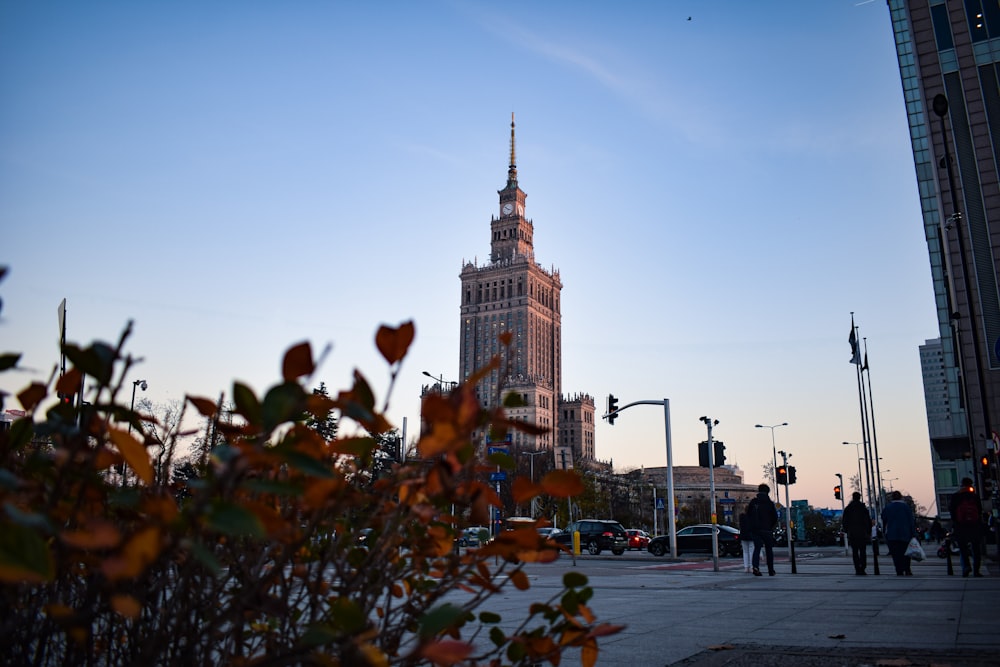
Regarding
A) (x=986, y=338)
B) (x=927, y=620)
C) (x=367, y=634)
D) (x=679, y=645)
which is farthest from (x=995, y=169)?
(x=367, y=634)

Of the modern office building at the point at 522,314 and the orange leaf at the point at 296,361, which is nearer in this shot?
the orange leaf at the point at 296,361

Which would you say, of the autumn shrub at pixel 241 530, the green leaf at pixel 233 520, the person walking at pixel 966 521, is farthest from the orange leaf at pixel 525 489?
the person walking at pixel 966 521

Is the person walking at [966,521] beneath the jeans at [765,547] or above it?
above

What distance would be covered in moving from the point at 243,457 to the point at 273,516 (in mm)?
219

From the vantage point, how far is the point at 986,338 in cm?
3578

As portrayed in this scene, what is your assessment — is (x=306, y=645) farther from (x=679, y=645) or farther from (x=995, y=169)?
(x=995, y=169)

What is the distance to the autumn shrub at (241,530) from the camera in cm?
112

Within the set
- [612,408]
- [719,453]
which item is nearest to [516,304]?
[612,408]

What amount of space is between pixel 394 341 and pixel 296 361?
27cm

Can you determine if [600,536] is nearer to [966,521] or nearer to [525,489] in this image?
[966,521]

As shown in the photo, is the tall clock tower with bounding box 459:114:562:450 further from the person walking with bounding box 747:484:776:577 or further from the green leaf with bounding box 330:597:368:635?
the green leaf with bounding box 330:597:368:635

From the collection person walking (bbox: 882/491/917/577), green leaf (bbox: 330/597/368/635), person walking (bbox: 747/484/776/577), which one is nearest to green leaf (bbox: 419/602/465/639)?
green leaf (bbox: 330/597/368/635)

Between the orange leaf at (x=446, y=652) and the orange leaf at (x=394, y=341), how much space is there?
1.94 feet

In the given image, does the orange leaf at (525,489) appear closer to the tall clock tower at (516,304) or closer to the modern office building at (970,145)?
the modern office building at (970,145)
